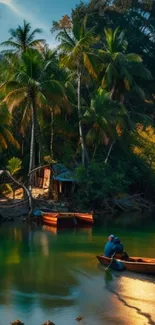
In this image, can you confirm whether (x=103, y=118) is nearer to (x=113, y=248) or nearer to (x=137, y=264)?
(x=113, y=248)

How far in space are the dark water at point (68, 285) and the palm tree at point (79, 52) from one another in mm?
15548

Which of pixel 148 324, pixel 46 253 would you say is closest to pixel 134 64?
pixel 46 253

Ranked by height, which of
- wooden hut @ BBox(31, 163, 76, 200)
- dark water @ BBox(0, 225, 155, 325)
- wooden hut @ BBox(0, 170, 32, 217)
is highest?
wooden hut @ BBox(31, 163, 76, 200)

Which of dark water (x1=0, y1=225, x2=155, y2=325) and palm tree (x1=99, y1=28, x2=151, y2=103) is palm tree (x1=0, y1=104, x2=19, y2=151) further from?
palm tree (x1=99, y1=28, x2=151, y2=103)

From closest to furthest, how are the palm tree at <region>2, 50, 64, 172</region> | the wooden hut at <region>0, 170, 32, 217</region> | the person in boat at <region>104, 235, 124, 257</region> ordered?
1. the person in boat at <region>104, 235, 124, 257</region>
2. the wooden hut at <region>0, 170, 32, 217</region>
3. the palm tree at <region>2, 50, 64, 172</region>

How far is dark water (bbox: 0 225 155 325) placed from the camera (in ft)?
45.5

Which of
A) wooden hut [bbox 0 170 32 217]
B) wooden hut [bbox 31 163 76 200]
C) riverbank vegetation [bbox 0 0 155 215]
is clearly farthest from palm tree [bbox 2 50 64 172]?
wooden hut [bbox 31 163 76 200]

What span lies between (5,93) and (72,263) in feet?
59.3

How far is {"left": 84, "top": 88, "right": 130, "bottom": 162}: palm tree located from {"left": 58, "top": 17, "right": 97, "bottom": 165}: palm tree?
0.92 metres

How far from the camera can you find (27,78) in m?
33.7

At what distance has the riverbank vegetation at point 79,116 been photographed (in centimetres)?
3484

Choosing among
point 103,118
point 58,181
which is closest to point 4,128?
point 58,181

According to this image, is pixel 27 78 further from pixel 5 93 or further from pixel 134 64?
pixel 134 64

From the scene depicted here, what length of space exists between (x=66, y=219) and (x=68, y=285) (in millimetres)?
14223
